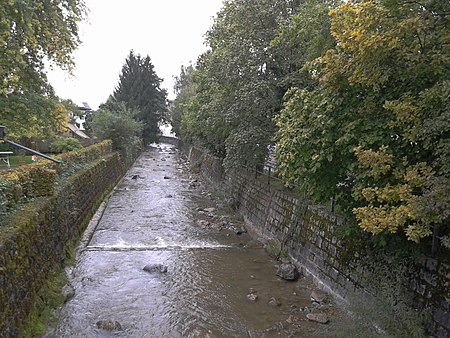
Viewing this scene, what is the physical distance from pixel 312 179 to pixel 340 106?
56.0 inches

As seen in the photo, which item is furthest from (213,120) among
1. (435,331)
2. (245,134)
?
(435,331)

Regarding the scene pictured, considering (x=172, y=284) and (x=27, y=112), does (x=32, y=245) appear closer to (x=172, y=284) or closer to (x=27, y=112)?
(x=172, y=284)

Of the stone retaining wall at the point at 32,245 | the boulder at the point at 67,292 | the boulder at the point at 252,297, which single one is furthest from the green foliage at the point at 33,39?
the boulder at the point at 252,297

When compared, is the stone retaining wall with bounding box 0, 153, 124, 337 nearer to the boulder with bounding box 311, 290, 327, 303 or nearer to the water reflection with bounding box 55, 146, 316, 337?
the water reflection with bounding box 55, 146, 316, 337

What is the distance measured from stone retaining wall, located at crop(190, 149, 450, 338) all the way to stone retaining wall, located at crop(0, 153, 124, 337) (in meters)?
5.96

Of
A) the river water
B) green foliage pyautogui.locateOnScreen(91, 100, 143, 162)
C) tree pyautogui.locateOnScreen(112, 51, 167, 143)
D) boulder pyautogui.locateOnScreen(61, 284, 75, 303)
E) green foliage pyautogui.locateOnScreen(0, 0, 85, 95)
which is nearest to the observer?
the river water

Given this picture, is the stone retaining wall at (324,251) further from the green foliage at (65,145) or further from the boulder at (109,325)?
the green foliage at (65,145)

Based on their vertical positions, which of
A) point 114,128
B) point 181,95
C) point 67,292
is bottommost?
point 67,292

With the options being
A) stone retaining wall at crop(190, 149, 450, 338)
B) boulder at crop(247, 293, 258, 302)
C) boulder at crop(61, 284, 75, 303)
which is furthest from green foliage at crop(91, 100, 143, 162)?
boulder at crop(247, 293, 258, 302)

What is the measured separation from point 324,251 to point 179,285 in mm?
3542

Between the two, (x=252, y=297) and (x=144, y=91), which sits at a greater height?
(x=144, y=91)

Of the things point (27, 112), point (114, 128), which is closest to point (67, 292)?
point (27, 112)

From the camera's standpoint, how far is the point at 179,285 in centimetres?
877

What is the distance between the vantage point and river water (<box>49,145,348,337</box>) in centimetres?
685
